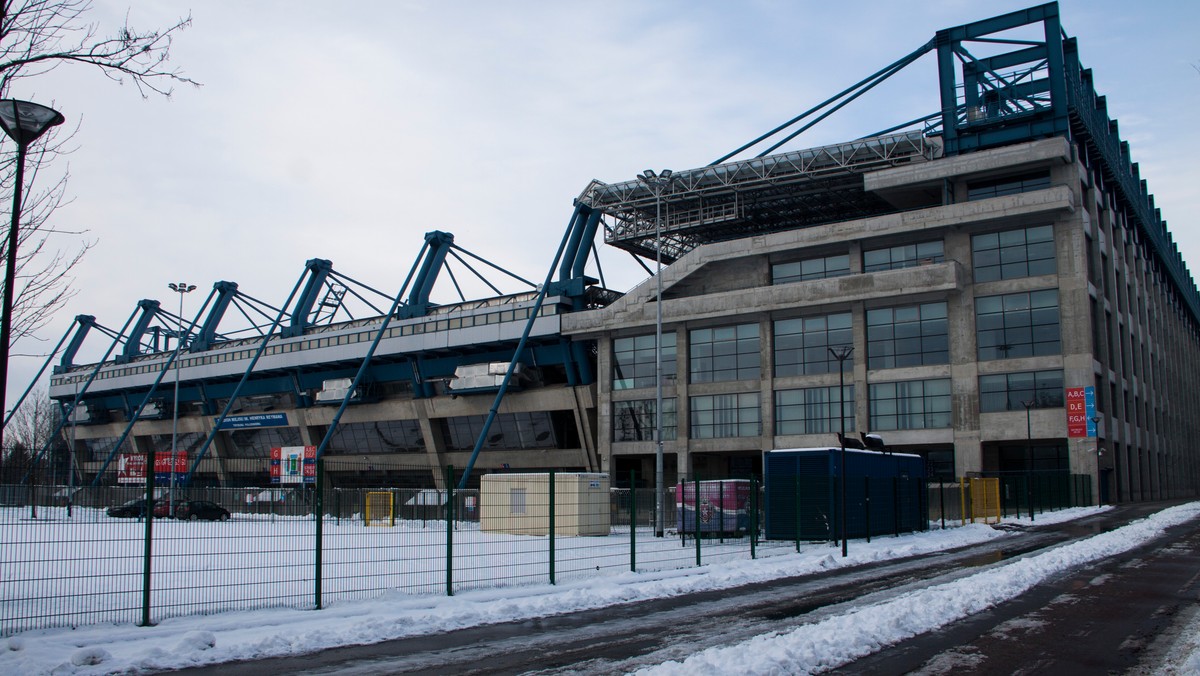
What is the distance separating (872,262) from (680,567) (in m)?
43.0

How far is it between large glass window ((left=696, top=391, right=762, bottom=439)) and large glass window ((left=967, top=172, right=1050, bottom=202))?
18.7 metres

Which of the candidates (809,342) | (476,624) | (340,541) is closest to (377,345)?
(809,342)

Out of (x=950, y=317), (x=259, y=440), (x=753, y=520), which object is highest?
(x=950, y=317)

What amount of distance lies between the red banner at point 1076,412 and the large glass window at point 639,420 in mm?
24481

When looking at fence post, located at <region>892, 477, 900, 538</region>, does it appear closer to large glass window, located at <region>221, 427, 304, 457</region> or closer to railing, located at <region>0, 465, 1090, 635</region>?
railing, located at <region>0, 465, 1090, 635</region>

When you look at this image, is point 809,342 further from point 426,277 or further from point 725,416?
point 426,277

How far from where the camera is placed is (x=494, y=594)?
53.8 feet

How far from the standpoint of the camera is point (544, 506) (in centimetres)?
2283

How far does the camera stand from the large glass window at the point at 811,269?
61.5 metres

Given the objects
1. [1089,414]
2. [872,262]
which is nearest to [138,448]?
[872,262]

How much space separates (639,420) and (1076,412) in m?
27.2

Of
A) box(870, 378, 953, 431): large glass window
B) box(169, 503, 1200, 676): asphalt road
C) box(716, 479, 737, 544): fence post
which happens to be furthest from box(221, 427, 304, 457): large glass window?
box(169, 503, 1200, 676): asphalt road

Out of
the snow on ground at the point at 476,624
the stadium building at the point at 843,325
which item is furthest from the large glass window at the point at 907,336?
the snow on ground at the point at 476,624

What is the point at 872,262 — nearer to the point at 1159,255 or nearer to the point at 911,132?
the point at 911,132
